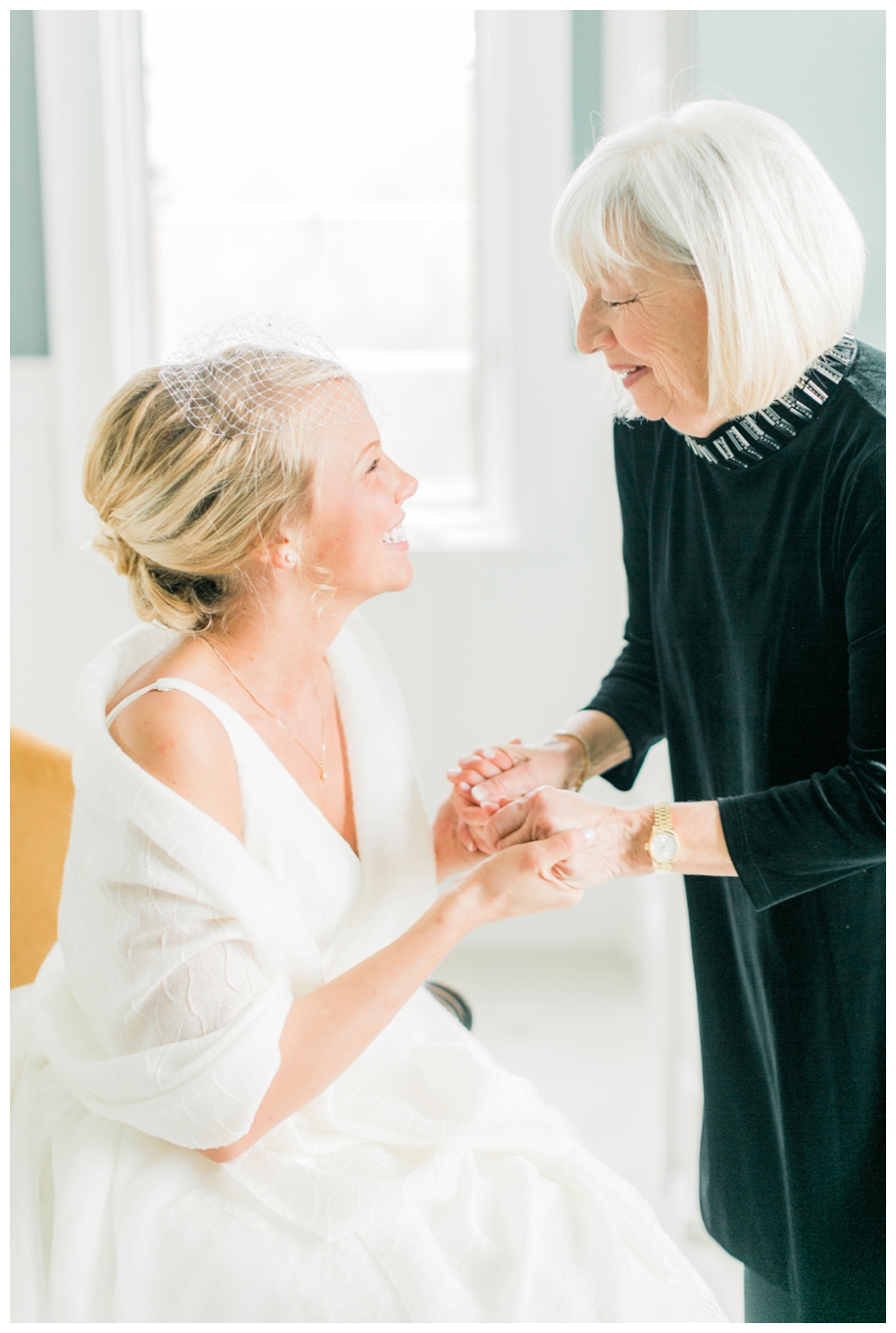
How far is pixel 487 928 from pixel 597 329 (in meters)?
2.23

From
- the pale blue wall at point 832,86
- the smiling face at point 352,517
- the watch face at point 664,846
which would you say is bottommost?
the watch face at point 664,846

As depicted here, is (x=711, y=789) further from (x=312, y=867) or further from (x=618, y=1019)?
(x=618, y=1019)

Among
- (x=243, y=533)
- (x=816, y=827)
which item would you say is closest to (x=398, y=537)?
(x=243, y=533)

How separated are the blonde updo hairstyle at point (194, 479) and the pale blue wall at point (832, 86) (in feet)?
2.28

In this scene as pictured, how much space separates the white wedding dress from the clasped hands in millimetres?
223

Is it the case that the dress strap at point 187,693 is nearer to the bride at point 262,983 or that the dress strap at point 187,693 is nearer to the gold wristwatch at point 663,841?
the bride at point 262,983

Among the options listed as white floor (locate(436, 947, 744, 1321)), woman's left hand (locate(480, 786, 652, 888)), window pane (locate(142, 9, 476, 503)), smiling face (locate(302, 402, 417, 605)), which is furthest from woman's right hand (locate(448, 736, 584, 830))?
window pane (locate(142, 9, 476, 503))

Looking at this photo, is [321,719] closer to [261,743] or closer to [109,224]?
[261,743]

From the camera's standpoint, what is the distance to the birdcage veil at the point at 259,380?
3.99 ft

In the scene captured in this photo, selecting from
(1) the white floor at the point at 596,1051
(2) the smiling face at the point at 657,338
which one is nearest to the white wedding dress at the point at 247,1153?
(2) the smiling face at the point at 657,338

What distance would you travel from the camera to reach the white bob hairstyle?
101cm

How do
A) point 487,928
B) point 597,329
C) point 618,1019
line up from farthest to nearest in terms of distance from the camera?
point 487,928 < point 618,1019 < point 597,329

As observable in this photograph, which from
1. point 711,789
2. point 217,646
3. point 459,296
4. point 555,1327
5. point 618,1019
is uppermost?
point 459,296

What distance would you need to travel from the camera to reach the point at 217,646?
4.28ft
